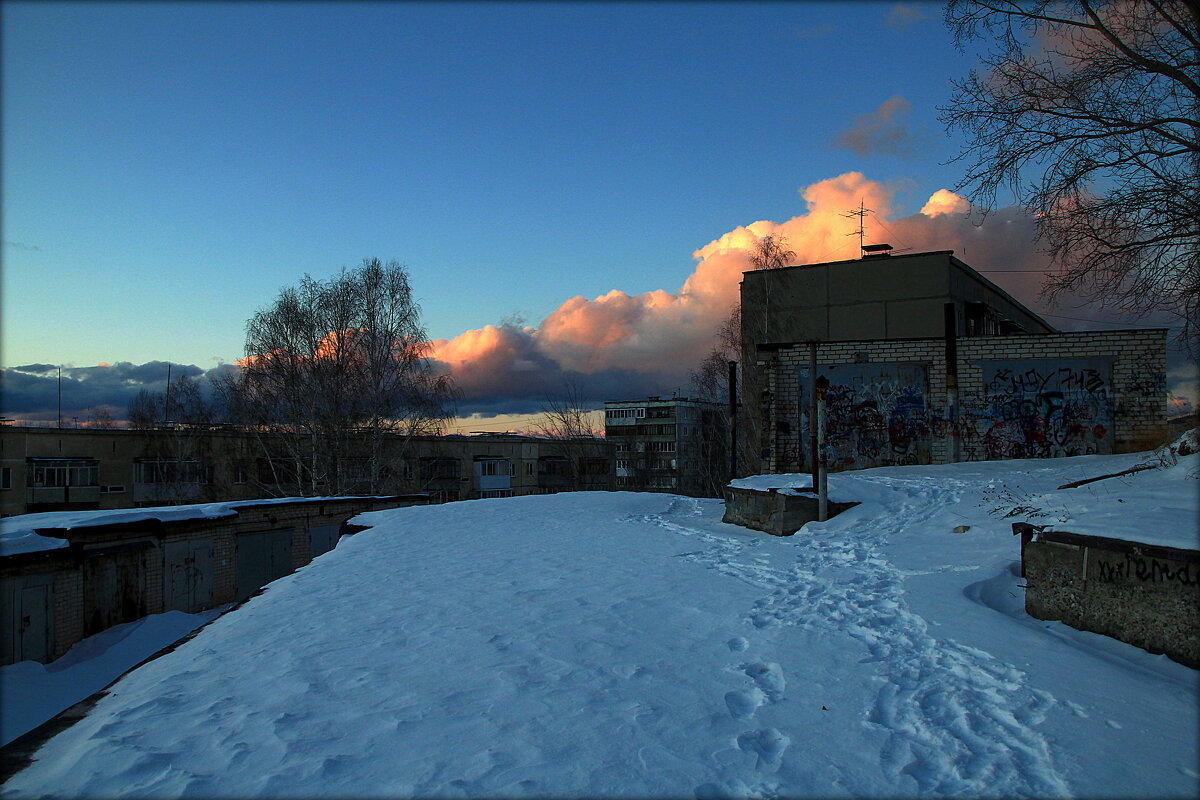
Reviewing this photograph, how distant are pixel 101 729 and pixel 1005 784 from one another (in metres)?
4.78

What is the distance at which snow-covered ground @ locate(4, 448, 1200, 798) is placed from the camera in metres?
3.17

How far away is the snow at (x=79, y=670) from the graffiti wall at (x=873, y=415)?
16.2 m

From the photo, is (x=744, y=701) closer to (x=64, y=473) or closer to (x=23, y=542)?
(x=23, y=542)

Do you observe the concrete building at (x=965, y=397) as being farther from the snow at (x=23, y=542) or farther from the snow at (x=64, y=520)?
the snow at (x=23, y=542)

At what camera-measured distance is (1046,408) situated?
59.4ft

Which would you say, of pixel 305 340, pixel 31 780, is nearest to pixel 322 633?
pixel 31 780

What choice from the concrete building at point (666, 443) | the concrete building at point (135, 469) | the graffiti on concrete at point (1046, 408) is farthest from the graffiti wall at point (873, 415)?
the concrete building at point (666, 443)

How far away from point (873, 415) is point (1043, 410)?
13.8ft

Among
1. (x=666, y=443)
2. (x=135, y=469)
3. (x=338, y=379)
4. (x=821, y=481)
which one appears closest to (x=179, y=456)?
(x=135, y=469)

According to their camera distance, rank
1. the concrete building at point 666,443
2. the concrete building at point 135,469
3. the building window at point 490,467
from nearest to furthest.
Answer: the concrete building at point 135,469 < the concrete building at point 666,443 < the building window at point 490,467

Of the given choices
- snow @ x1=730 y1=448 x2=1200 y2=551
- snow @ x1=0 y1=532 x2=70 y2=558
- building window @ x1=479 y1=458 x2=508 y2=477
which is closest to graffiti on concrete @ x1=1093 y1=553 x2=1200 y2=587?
snow @ x1=730 y1=448 x2=1200 y2=551

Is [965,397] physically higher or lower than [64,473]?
higher

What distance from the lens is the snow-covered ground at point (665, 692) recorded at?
317 centimetres

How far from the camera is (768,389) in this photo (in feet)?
65.7
